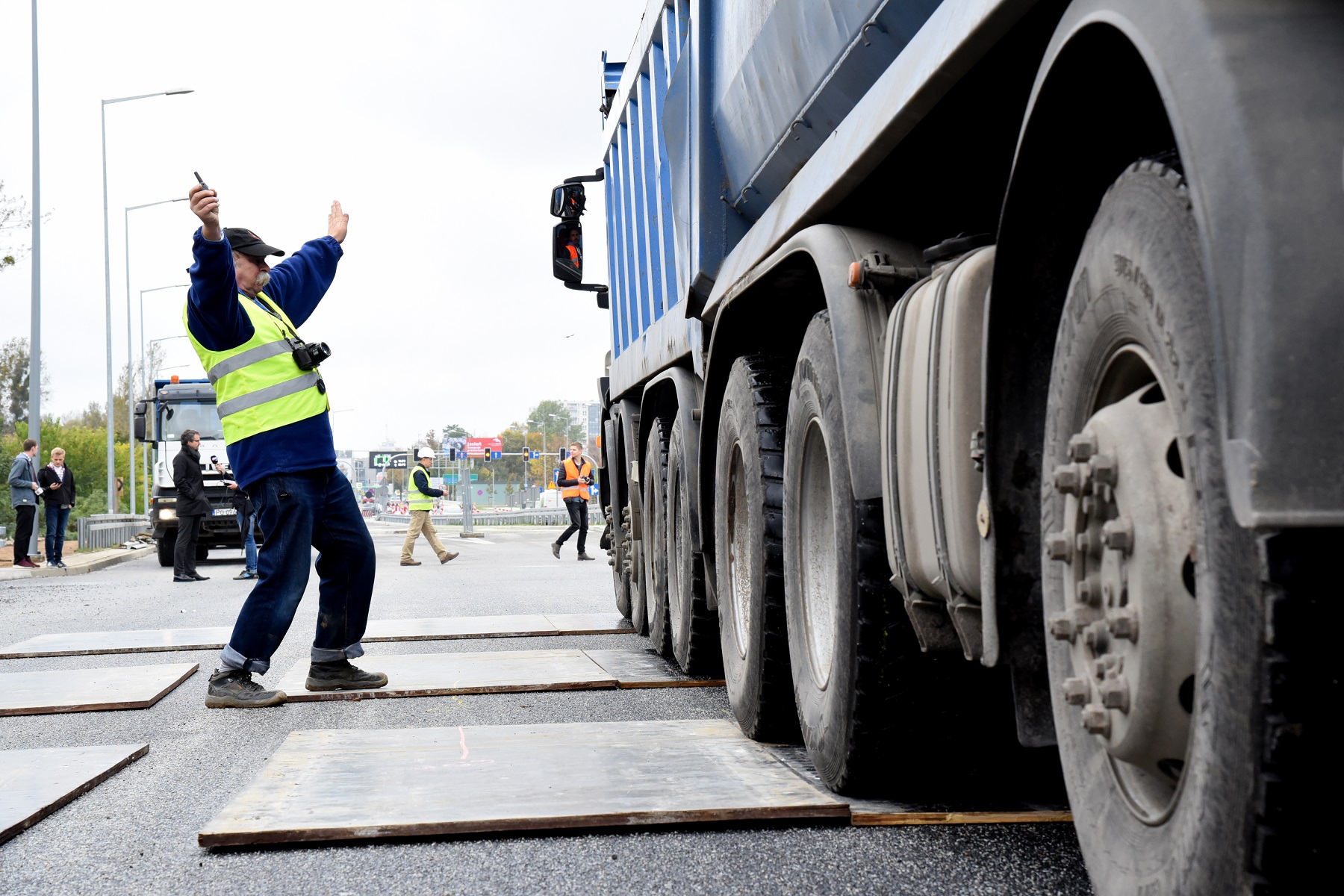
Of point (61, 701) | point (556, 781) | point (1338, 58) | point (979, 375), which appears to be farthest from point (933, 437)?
point (61, 701)

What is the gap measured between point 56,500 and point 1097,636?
19.7m

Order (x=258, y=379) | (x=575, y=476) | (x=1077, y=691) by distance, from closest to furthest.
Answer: (x=1077, y=691) < (x=258, y=379) < (x=575, y=476)

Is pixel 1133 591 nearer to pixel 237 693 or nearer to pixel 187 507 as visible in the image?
pixel 237 693

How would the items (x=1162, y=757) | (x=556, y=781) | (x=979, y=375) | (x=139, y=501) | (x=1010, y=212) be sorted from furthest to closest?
1. (x=139, y=501)
2. (x=556, y=781)
3. (x=979, y=375)
4. (x=1010, y=212)
5. (x=1162, y=757)

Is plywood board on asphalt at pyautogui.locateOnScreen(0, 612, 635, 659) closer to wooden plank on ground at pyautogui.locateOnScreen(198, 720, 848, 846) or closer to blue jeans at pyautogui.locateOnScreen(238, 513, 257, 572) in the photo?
wooden plank on ground at pyautogui.locateOnScreen(198, 720, 848, 846)

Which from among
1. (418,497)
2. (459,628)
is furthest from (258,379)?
(418,497)

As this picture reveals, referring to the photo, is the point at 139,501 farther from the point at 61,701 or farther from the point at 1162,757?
the point at 1162,757

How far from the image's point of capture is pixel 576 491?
19.7 metres

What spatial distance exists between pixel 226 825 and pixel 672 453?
2.97m

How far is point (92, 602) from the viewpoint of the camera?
1257 cm

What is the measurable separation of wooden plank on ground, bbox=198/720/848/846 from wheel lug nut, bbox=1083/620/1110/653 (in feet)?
4.74

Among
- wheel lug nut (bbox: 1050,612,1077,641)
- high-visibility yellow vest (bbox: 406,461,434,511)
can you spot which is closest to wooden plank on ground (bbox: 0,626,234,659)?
wheel lug nut (bbox: 1050,612,1077,641)

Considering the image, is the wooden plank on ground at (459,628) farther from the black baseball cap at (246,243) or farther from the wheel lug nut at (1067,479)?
the wheel lug nut at (1067,479)

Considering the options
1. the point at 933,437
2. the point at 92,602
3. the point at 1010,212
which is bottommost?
the point at 92,602
